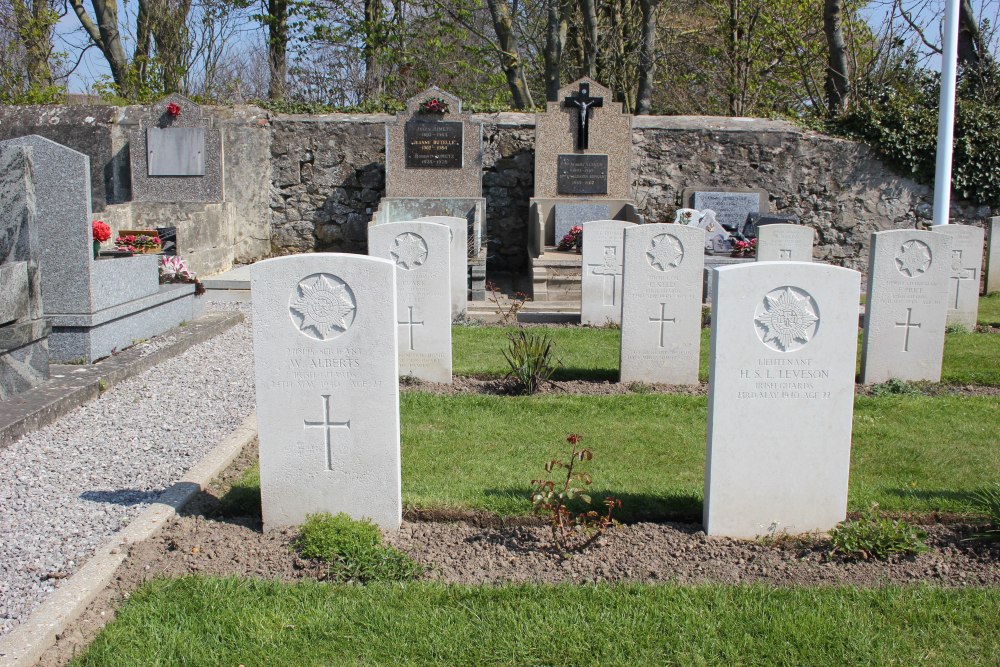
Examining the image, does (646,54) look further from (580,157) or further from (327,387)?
(327,387)

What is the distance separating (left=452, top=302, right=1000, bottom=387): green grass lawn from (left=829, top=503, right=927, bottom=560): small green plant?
12.1ft

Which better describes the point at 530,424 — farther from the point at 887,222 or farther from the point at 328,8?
the point at 328,8

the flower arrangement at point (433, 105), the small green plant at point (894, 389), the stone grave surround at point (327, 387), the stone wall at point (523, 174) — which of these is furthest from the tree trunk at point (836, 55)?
the stone grave surround at point (327, 387)

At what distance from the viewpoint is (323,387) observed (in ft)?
13.7

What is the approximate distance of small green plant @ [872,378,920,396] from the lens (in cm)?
717

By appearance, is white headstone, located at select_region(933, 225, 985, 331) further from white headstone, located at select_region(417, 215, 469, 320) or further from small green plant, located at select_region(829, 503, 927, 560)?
small green plant, located at select_region(829, 503, 927, 560)

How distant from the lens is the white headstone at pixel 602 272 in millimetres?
9625

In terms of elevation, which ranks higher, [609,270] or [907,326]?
[609,270]

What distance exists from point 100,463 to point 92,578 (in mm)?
1815

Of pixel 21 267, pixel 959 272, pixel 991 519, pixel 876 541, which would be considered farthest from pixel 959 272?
pixel 21 267

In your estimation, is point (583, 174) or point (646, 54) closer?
point (583, 174)

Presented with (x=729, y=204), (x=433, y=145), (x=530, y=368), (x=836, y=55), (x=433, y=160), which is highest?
(x=836, y=55)

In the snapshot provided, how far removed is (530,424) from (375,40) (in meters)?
17.2

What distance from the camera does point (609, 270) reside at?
32.1 ft
